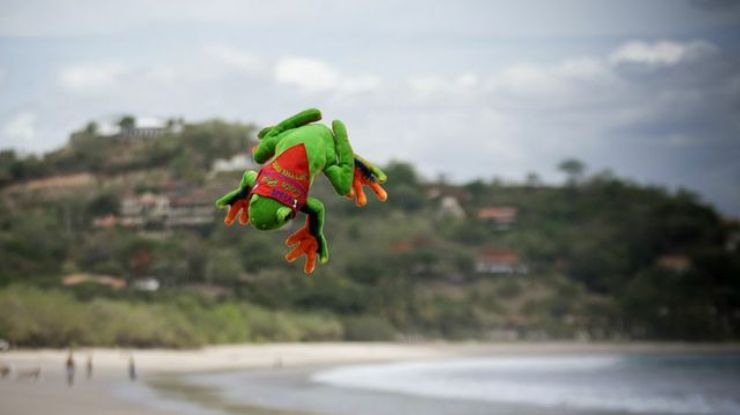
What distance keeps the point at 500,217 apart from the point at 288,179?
297ft

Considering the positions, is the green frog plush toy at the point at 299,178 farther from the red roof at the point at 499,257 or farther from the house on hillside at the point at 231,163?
the house on hillside at the point at 231,163

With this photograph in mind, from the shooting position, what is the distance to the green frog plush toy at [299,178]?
1099 cm

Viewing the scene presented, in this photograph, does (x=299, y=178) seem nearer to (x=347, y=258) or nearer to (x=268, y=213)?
(x=268, y=213)

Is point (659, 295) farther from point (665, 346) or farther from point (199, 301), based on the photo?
point (199, 301)

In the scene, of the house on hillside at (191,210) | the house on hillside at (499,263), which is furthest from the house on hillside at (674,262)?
the house on hillside at (191,210)

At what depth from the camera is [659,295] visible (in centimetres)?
7988

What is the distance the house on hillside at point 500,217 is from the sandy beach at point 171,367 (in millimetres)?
28962

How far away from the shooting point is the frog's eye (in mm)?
10836

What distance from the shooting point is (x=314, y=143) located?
1130 centimetres

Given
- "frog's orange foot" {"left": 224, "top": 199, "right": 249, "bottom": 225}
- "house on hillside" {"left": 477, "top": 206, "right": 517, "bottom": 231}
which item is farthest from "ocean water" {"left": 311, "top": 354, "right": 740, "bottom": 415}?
"house on hillside" {"left": 477, "top": 206, "right": 517, "bottom": 231}

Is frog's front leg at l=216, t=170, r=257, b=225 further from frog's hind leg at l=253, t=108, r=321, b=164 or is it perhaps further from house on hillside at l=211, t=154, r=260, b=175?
house on hillside at l=211, t=154, r=260, b=175

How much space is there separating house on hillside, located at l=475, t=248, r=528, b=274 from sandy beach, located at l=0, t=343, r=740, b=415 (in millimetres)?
14633

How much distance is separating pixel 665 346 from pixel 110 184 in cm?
4029

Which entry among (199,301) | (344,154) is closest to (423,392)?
(199,301)
